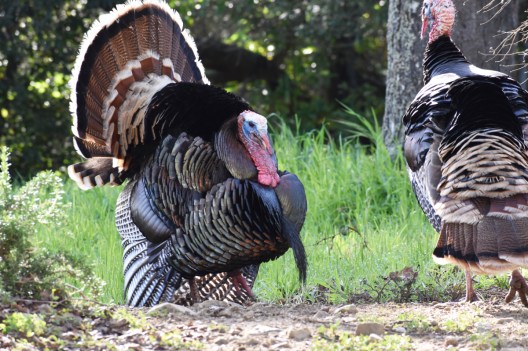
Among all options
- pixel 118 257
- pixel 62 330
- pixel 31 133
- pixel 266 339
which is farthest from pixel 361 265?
pixel 31 133

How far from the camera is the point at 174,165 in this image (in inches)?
201

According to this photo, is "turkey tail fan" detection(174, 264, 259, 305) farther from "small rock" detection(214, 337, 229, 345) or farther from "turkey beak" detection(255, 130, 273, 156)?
"small rock" detection(214, 337, 229, 345)

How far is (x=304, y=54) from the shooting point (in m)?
12.2

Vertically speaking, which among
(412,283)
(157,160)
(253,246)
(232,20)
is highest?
(232,20)

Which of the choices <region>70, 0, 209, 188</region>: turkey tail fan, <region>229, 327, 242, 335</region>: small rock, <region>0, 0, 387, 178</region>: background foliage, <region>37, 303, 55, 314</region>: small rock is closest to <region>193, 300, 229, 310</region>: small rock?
<region>229, 327, 242, 335</region>: small rock

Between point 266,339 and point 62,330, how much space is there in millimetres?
792

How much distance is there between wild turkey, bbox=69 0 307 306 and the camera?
187 inches

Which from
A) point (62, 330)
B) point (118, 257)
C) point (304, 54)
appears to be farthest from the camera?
point (304, 54)

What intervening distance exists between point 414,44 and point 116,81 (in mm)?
2939

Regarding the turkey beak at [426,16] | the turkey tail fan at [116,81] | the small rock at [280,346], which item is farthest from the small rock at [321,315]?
the turkey beak at [426,16]

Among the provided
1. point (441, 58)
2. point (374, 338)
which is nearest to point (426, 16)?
point (441, 58)

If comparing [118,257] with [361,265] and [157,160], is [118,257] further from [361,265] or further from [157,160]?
[361,265]

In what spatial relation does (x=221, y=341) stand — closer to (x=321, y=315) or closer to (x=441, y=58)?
(x=321, y=315)

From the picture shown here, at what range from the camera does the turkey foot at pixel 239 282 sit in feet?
17.4
